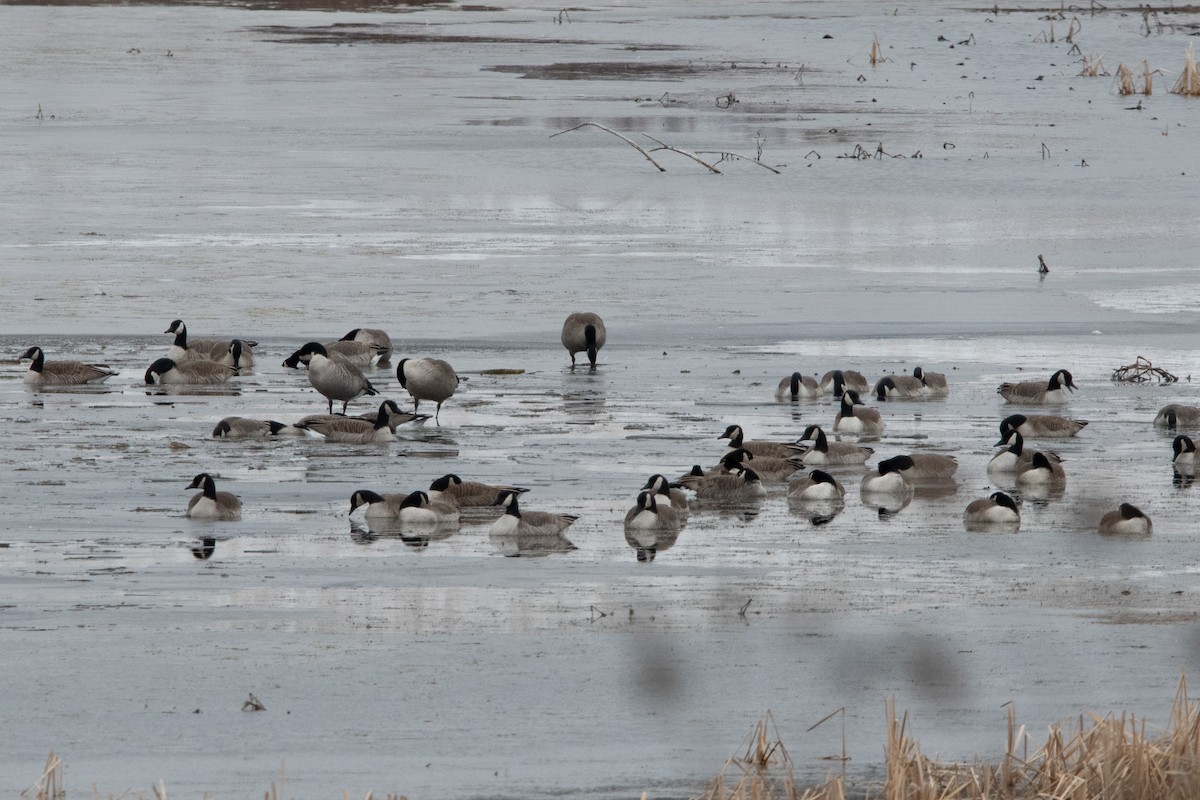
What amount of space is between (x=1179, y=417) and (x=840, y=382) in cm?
261

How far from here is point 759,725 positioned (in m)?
6.47

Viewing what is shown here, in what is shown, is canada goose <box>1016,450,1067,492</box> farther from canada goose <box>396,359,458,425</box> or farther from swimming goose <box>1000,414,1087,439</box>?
canada goose <box>396,359,458,425</box>

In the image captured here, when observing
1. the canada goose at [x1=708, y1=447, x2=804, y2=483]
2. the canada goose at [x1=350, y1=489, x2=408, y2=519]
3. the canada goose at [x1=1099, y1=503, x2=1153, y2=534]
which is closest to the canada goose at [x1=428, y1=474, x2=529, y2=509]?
the canada goose at [x1=350, y1=489, x2=408, y2=519]

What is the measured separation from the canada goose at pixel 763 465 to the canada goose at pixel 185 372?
16.2 feet

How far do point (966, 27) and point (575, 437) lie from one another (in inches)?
2151

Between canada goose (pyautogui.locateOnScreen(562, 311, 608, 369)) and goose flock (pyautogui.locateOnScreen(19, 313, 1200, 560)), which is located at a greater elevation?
canada goose (pyautogui.locateOnScreen(562, 311, 608, 369))

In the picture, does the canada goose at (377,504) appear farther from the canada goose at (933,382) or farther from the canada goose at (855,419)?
the canada goose at (933,382)

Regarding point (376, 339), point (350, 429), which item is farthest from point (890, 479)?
point (376, 339)

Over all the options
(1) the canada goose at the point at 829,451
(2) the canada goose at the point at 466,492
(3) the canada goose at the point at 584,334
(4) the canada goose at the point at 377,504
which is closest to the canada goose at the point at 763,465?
(1) the canada goose at the point at 829,451

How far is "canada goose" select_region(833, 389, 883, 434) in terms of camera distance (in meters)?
13.4

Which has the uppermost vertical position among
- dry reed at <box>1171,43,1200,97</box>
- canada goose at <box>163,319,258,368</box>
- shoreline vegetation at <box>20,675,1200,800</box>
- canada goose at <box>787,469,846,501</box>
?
dry reed at <box>1171,43,1200,97</box>

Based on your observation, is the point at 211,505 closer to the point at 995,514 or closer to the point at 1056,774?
the point at 995,514

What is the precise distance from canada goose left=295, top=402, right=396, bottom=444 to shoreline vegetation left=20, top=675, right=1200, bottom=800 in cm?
671

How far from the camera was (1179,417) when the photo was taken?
13.3 meters
